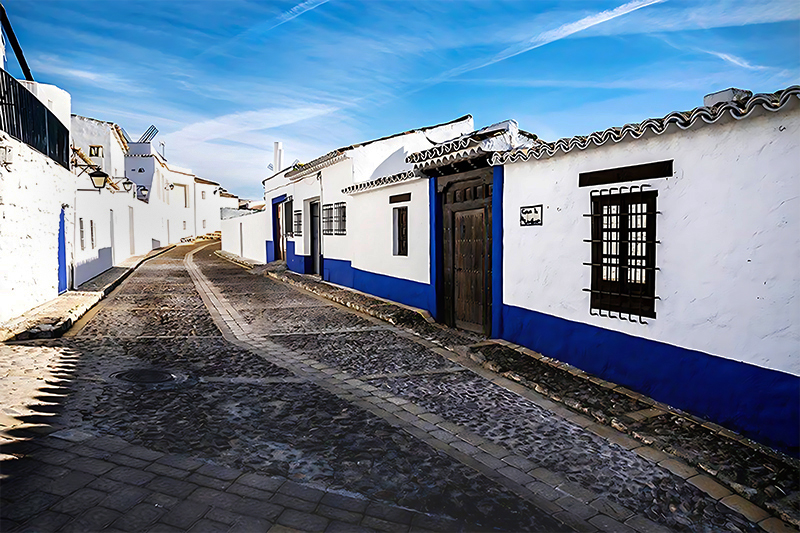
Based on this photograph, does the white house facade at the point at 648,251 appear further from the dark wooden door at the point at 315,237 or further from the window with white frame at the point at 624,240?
the dark wooden door at the point at 315,237

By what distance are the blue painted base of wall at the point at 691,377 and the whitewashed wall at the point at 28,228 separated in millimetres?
8223

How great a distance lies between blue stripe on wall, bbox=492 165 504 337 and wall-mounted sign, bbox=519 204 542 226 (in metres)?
0.54

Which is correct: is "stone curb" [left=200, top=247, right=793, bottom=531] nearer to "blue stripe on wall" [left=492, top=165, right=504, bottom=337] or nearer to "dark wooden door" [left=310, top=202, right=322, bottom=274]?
"blue stripe on wall" [left=492, top=165, right=504, bottom=337]

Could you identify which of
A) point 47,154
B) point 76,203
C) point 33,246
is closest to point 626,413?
point 33,246

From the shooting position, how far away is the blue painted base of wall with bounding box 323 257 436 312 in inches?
414

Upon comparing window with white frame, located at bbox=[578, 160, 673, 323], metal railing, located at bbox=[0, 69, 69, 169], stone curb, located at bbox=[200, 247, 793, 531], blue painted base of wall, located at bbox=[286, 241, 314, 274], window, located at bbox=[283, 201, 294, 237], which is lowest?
stone curb, located at bbox=[200, 247, 793, 531]

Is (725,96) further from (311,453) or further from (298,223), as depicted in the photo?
(298,223)

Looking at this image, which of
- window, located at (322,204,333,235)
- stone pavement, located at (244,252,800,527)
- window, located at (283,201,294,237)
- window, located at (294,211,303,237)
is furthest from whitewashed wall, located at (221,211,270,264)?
stone pavement, located at (244,252,800,527)

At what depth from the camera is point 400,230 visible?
11.7 m

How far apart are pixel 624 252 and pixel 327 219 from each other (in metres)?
11.4

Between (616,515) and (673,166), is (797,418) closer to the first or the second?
(616,515)

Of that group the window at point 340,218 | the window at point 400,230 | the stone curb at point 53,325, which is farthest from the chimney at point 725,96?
the window at point 340,218

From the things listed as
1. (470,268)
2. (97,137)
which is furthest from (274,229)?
(470,268)

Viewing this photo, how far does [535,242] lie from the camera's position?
7293 millimetres
